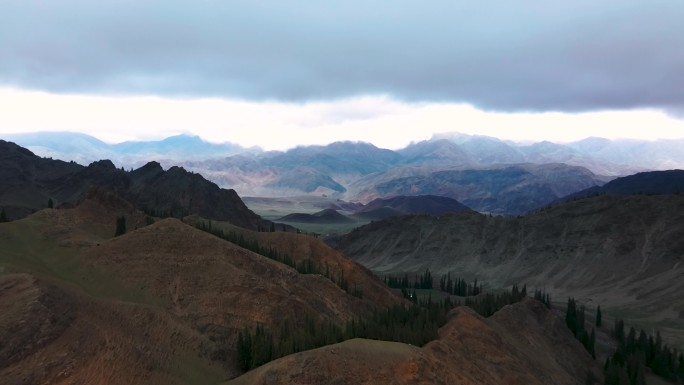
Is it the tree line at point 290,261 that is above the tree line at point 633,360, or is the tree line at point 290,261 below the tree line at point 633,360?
above

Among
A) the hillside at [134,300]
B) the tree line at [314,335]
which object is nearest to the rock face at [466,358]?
the tree line at [314,335]

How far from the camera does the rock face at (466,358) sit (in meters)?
48.5

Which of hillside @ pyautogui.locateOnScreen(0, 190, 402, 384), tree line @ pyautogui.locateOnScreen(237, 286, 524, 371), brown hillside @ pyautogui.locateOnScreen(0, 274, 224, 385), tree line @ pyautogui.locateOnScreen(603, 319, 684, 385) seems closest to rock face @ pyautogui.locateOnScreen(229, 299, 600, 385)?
tree line @ pyautogui.locateOnScreen(237, 286, 524, 371)

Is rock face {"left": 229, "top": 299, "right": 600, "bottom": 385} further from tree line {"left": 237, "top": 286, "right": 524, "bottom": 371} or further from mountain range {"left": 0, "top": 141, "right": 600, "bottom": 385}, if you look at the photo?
tree line {"left": 237, "top": 286, "right": 524, "bottom": 371}

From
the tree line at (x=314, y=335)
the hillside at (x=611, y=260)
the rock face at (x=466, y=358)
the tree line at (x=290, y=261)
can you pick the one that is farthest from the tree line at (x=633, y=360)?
the tree line at (x=290, y=261)

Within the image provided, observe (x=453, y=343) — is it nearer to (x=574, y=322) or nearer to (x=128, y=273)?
(x=128, y=273)

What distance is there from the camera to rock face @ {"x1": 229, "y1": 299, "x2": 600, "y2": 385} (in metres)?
48.5

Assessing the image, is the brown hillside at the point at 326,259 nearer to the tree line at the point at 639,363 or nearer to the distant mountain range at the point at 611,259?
the tree line at the point at 639,363

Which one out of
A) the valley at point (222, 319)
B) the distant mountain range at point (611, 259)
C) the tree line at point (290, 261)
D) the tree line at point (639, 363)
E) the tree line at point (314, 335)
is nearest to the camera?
the valley at point (222, 319)

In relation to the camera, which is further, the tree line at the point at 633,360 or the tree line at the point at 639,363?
the tree line at the point at 633,360

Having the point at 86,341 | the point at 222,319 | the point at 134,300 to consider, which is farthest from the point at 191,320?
the point at 86,341

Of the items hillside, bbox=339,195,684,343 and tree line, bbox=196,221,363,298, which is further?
hillside, bbox=339,195,684,343

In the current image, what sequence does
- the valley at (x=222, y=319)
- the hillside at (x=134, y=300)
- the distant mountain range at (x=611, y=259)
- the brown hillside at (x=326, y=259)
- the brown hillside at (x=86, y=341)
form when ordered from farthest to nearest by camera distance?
the distant mountain range at (x=611, y=259) < the brown hillside at (x=326, y=259) < the hillside at (x=134, y=300) < the valley at (x=222, y=319) < the brown hillside at (x=86, y=341)

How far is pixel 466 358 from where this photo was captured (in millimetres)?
58438
